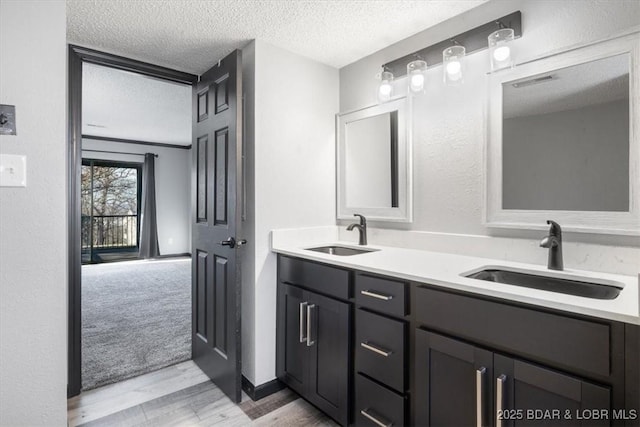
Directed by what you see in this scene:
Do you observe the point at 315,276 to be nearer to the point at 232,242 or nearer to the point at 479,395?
the point at 232,242

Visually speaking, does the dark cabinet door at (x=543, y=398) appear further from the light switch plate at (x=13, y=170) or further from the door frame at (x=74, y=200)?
the door frame at (x=74, y=200)

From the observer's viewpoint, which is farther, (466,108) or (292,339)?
(292,339)

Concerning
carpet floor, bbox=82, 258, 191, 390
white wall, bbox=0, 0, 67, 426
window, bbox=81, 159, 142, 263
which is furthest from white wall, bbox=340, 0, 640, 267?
window, bbox=81, 159, 142, 263

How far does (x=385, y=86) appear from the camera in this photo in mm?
2166

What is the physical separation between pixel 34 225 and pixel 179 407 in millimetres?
1338

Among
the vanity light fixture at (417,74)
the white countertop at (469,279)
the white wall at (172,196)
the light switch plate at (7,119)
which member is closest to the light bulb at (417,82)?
the vanity light fixture at (417,74)

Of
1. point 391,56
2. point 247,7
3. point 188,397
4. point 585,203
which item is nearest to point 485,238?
point 585,203

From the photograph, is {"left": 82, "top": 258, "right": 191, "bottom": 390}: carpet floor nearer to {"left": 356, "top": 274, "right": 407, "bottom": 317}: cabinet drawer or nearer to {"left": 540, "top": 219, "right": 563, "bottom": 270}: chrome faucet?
{"left": 356, "top": 274, "right": 407, "bottom": 317}: cabinet drawer

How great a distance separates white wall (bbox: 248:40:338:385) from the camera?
2115mm

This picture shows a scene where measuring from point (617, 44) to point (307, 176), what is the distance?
67.5 inches

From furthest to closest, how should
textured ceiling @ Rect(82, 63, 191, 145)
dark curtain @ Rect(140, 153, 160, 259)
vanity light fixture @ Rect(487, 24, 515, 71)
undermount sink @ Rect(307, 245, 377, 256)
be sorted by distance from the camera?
dark curtain @ Rect(140, 153, 160, 259) < textured ceiling @ Rect(82, 63, 191, 145) < undermount sink @ Rect(307, 245, 377, 256) < vanity light fixture @ Rect(487, 24, 515, 71)

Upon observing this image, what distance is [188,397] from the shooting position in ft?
6.79

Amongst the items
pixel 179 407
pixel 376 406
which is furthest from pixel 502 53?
pixel 179 407

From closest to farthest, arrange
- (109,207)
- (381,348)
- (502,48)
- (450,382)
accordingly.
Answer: (450,382)
(381,348)
(502,48)
(109,207)
